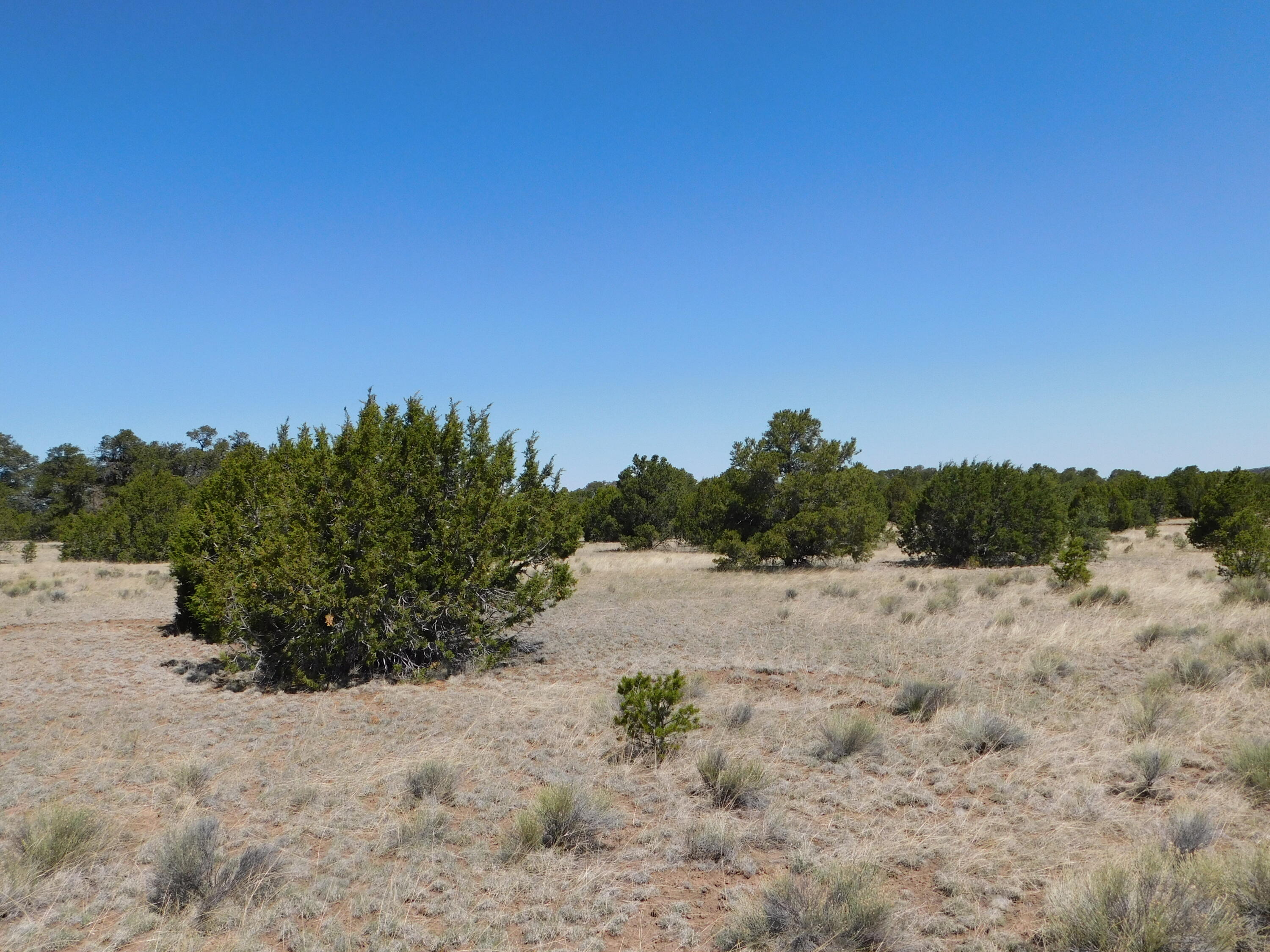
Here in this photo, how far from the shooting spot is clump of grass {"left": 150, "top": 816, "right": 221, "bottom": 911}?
4180 mm

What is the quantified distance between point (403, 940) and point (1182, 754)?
21.6 feet

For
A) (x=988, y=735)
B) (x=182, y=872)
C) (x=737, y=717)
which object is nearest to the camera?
(x=182, y=872)

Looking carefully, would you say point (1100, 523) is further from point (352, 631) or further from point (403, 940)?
point (403, 940)

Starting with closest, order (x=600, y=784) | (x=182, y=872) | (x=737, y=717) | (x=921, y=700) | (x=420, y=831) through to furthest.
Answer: (x=182, y=872)
(x=420, y=831)
(x=600, y=784)
(x=737, y=717)
(x=921, y=700)

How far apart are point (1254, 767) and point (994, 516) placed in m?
22.3

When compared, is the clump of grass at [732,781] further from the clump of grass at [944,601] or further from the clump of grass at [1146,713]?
the clump of grass at [944,601]

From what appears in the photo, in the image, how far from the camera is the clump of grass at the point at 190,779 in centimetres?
594

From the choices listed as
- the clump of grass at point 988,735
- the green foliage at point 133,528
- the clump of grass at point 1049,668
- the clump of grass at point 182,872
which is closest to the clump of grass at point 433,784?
the clump of grass at point 182,872

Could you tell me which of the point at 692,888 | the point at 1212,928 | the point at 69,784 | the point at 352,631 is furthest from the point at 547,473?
the point at 1212,928

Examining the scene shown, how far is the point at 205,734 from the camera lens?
24.9ft

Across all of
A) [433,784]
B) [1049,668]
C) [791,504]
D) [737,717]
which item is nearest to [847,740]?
[737,717]

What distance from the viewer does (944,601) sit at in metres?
16.1

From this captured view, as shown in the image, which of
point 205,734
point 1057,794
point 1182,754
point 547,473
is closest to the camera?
point 1057,794

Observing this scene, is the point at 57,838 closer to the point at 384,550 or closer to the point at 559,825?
the point at 559,825
